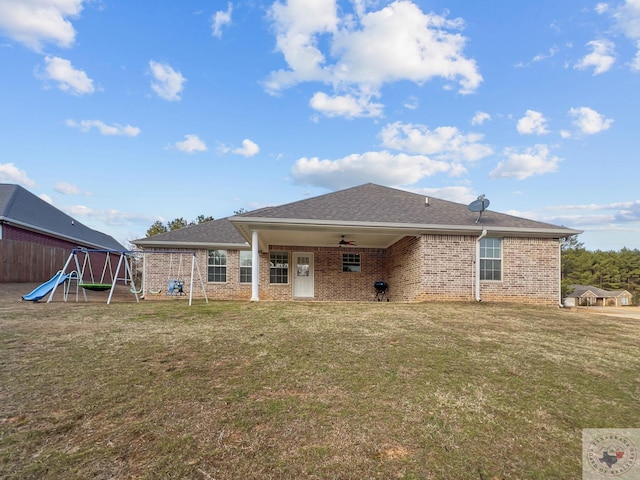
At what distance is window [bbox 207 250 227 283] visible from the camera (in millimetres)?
15914

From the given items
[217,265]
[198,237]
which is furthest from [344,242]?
[198,237]

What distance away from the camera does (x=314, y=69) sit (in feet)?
49.4

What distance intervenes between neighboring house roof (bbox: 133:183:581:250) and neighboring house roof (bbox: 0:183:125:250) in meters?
12.6

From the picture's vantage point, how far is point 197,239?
51.8ft

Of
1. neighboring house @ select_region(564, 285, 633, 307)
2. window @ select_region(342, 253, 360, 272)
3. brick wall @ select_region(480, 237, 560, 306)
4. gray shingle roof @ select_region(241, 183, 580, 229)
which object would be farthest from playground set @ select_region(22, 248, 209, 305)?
neighboring house @ select_region(564, 285, 633, 307)

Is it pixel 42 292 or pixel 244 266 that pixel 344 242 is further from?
pixel 42 292

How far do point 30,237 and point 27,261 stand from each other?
1.85 m

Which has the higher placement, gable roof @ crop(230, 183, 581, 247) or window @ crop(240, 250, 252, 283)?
gable roof @ crop(230, 183, 581, 247)

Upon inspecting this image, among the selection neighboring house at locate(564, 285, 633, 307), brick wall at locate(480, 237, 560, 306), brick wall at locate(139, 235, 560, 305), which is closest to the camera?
brick wall at locate(139, 235, 560, 305)

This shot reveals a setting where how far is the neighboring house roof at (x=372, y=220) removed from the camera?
36.8 feet

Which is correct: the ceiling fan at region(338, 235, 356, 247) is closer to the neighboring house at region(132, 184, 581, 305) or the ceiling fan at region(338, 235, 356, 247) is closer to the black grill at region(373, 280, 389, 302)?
the neighboring house at region(132, 184, 581, 305)

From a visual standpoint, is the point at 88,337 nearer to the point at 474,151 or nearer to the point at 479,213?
the point at 479,213

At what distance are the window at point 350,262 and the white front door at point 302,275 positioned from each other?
1.46m

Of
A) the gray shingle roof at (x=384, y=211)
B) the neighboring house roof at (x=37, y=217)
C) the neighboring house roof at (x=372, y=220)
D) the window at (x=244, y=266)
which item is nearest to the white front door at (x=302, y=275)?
the neighboring house roof at (x=372, y=220)
